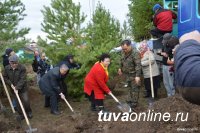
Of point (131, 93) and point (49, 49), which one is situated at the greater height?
point (49, 49)

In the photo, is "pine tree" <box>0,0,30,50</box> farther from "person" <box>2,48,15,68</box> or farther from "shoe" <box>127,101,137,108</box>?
"shoe" <box>127,101,137,108</box>

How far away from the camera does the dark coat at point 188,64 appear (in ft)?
3.87

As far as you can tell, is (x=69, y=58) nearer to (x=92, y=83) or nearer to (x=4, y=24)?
(x=92, y=83)

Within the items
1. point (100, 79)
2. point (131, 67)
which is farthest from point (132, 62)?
point (100, 79)

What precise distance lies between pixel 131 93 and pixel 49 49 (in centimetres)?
306

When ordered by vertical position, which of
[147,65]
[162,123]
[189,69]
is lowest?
[162,123]

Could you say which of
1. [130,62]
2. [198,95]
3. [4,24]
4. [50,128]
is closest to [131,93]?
[130,62]

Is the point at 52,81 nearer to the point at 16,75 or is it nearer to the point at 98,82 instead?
the point at 16,75

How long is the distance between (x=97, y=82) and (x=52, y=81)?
1.29m

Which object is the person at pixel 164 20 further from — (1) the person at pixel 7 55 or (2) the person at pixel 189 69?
(2) the person at pixel 189 69

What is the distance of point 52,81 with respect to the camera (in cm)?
887

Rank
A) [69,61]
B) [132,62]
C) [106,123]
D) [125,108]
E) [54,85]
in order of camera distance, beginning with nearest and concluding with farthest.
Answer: [106,123]
[125,108]
[132,62]
[54,85]
[69,61]

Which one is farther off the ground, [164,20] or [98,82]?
[164,20]

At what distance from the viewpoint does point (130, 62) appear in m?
8.55
